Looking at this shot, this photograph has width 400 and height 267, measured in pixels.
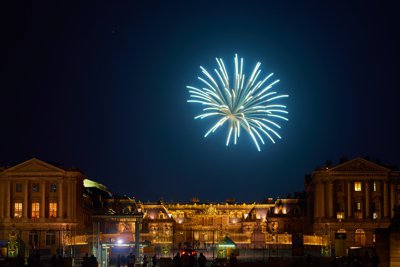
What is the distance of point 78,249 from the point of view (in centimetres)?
9800

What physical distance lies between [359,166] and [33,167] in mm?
46723

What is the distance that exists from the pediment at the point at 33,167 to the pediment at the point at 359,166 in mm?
40020

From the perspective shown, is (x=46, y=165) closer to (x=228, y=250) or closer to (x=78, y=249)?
(x=78, y=249)

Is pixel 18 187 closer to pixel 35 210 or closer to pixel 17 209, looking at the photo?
pixel 17 209

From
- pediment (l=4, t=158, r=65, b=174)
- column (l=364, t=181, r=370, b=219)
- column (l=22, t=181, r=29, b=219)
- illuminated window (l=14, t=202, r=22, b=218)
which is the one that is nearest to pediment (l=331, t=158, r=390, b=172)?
column (l=364, t=181, r=370, b=219)

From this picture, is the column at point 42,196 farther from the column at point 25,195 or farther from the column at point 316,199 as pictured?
the column at point 316,199

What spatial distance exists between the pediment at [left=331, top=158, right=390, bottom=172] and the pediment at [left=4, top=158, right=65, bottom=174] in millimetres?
40020


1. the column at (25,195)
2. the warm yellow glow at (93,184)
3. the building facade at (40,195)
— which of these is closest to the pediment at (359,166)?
the building facade at (40,195)

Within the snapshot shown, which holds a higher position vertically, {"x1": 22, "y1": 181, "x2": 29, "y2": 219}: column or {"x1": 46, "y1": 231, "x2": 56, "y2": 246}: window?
{"x1": 22, "y1": 181, "x2": 29, "y2": 219}: column

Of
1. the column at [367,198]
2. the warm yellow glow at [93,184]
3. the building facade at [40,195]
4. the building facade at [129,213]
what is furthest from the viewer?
the warm yellow glow at [93,184]

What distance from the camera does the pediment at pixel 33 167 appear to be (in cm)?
12700

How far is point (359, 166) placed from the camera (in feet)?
424

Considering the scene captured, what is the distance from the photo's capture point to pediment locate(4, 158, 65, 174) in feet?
417

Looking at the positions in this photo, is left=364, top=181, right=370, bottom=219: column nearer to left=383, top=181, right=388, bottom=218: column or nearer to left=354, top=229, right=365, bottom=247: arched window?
left=383, top=181, right=388, bottom=218: column
